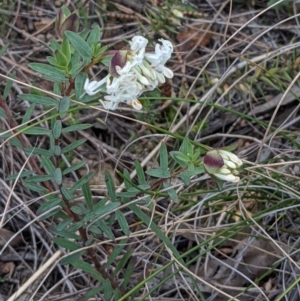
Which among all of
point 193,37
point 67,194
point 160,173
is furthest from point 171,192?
point 193,37

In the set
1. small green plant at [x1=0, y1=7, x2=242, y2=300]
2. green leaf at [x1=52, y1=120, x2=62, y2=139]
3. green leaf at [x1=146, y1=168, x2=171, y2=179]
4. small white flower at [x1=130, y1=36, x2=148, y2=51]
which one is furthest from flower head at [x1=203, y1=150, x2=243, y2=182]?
green leaf at [x1=52, y1=120, x2=62, y2=139]

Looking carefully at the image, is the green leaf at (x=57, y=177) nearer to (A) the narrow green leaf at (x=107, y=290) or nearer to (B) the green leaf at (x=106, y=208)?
(B) the green leaf at (x=106, y=208)

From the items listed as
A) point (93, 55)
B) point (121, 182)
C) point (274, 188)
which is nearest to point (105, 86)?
point (93, 55)

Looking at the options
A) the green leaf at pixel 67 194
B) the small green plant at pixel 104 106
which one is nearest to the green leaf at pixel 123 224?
the small green plant at pixel 104 106

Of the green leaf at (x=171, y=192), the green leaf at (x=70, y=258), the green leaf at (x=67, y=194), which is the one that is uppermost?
the green leaf at (x=171, y=192)

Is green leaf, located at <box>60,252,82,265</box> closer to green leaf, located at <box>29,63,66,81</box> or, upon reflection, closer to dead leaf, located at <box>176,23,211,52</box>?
green leaf, located at <box>29,63,66,81</box>

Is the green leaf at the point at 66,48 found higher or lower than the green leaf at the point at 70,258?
higher

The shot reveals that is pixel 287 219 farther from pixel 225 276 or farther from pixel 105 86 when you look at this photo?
pixel 105 86
